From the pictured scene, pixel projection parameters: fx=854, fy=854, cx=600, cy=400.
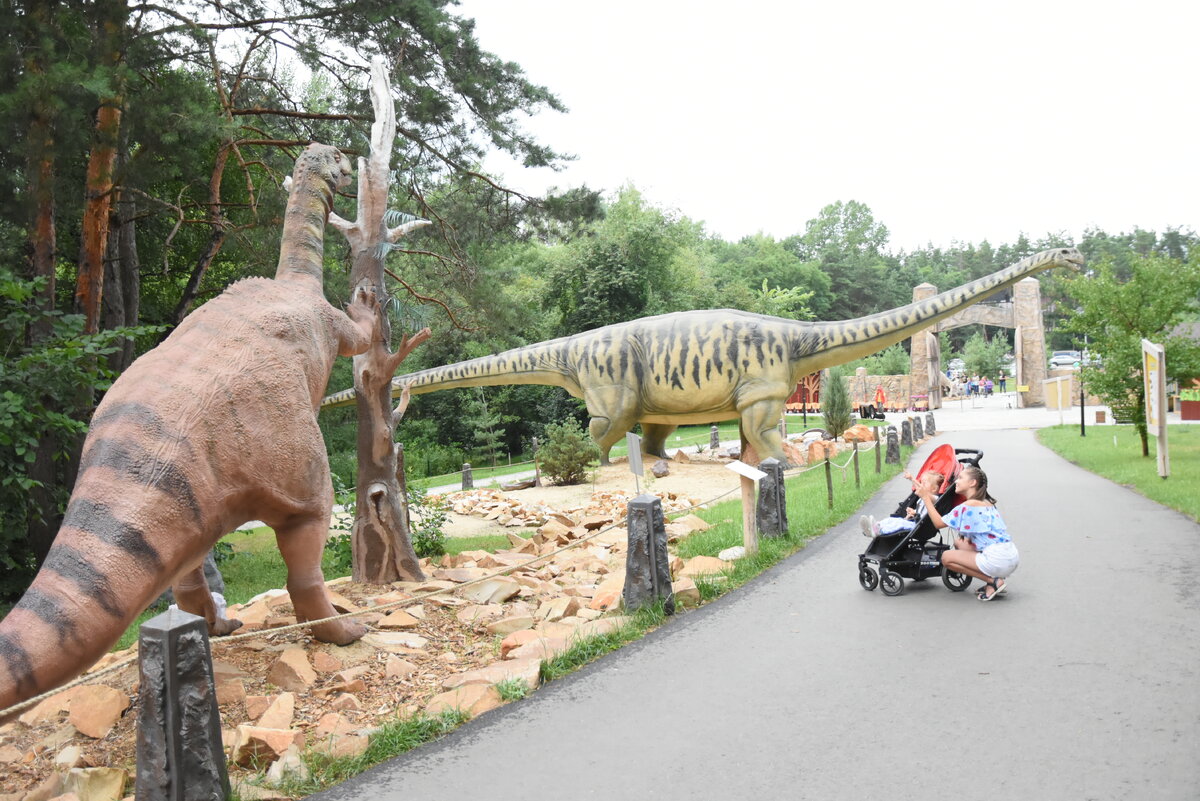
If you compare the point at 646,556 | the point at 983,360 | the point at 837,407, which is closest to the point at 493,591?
the point at 646,556

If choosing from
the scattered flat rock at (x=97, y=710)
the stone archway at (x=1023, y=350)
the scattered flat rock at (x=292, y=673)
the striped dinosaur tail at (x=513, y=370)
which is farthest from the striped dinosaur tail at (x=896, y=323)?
the stone archway at (x=1023, y=350)

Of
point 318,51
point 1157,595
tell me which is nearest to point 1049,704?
point 1157,595

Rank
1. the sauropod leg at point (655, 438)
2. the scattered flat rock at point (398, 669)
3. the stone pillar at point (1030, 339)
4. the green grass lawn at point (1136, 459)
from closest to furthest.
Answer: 1. the scattered flat rock at point (398, 669)
2. the green grass lawn at point (1136, 459)
3. the sauropod leg at point (655, 438)
4. the stone pillar at point (1030, 339)

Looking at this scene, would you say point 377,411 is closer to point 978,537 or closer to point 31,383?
point 31,383

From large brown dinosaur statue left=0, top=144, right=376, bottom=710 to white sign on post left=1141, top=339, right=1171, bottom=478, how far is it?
10769 mm

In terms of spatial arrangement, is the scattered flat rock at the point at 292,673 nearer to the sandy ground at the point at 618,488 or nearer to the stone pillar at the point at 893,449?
the sandy ground at the point at 618,488

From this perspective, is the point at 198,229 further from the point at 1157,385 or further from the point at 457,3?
the point at 1157,385

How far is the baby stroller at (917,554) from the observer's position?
6.30 meters

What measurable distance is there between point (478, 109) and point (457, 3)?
1.15m

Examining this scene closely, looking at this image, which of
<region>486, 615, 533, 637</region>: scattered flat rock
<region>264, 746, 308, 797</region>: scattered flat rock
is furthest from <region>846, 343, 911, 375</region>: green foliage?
<region>264, 746, 308, 797</region>: scattered flat rock

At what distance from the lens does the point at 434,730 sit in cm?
402

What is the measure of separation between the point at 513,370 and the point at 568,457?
1.95 metres

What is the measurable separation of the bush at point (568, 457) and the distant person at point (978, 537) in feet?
29.5

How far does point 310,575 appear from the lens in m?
4.77
